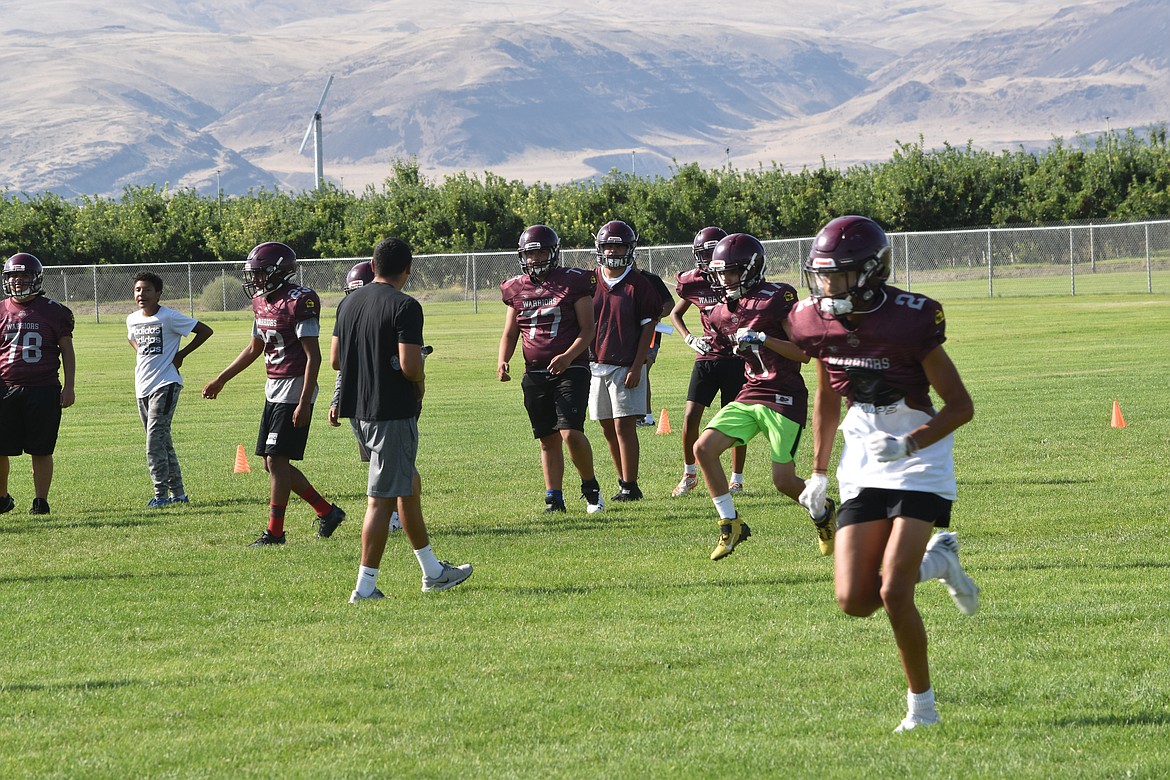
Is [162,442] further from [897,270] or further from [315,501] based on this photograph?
[897,270]

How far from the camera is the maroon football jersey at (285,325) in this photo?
10344mm

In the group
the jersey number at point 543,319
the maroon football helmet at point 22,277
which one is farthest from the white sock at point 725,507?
the maroon football helmet at point 22,277

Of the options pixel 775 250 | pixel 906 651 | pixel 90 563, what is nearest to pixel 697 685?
pixel 906 651

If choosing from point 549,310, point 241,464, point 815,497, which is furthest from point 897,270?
point 815,497

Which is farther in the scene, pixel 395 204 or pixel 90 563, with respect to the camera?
pixel 395 204

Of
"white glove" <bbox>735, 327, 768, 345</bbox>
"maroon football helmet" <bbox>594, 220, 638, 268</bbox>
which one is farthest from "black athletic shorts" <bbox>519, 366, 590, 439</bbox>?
"white glove" <bbox>735, 327, 768, 345</bbox>

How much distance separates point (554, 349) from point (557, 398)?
1.33 feet

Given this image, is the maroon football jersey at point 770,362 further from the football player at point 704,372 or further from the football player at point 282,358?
the football player at point 282,358

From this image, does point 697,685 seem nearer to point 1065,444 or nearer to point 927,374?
point 927,374

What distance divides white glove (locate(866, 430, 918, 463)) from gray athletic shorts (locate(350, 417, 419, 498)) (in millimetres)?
3440

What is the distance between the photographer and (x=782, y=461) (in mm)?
9625

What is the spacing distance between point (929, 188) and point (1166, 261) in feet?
47.9

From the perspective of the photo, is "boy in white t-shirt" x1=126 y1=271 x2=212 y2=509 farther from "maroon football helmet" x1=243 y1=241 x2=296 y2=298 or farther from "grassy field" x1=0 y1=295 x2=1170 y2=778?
"maroon football helmet" x1=243 y1=241 x2=296 y2=298

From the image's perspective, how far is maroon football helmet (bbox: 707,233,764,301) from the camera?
32.6ft
